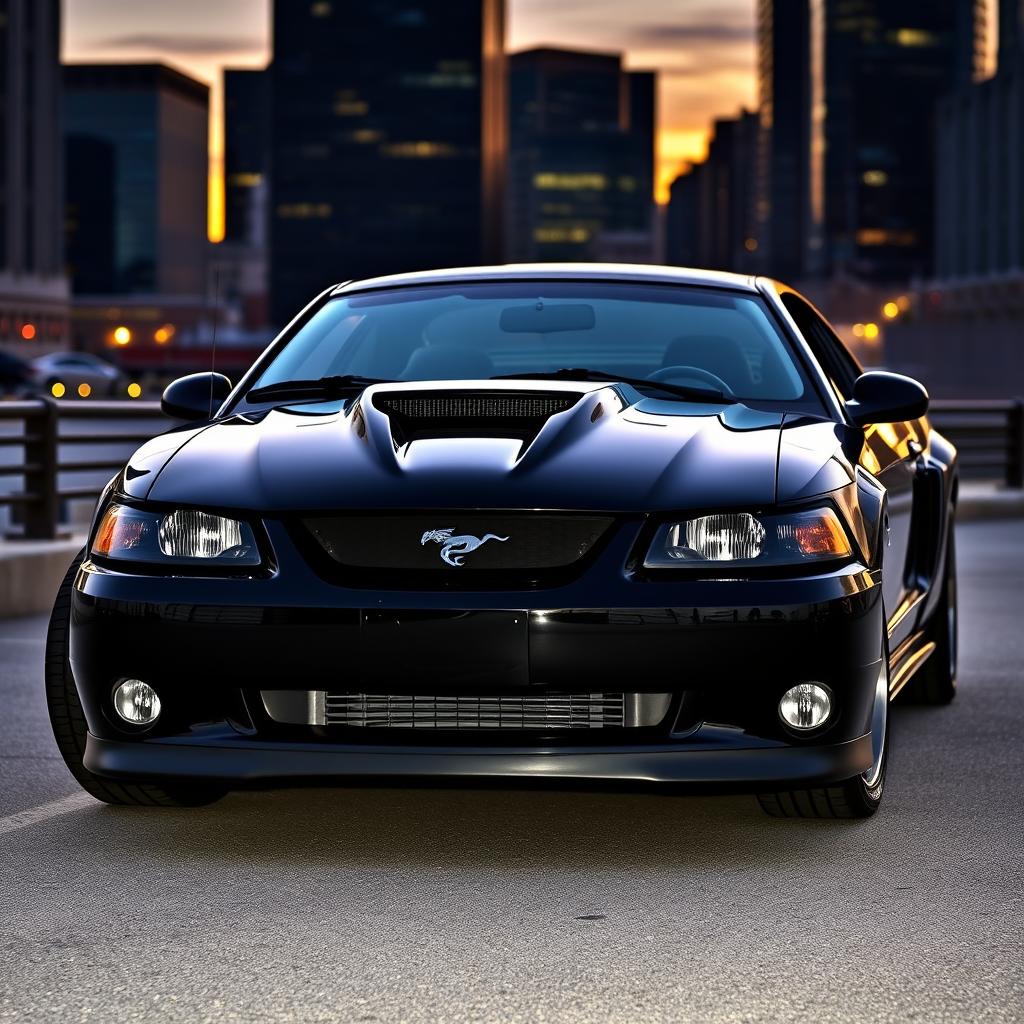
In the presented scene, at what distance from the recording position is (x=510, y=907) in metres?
4.23

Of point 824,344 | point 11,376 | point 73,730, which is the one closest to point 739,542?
point 73,730

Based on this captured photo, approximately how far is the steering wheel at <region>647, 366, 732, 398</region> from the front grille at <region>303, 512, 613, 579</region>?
A: 1.24m

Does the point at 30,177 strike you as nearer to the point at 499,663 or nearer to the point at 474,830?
the point at 474,830

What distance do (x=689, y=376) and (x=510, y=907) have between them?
1943 mm

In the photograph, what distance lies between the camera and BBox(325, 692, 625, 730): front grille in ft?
14.5

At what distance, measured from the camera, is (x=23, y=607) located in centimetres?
1077

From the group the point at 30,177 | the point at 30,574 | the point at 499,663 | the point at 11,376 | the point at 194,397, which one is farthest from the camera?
the point at 30,177

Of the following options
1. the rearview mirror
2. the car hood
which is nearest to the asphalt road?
the car hood

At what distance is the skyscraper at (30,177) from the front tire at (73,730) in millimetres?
117248

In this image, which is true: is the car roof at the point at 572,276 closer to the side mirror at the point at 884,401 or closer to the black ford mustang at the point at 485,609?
the side mirror at the point at 884,401

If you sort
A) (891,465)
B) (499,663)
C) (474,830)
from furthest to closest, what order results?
(891,465) < (474,830) < (499,663)

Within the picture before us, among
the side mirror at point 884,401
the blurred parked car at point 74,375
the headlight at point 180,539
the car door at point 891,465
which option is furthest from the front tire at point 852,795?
the blurred parked car at point 74,375

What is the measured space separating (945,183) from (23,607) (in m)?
144

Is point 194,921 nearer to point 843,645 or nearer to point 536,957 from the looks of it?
point 536,957
